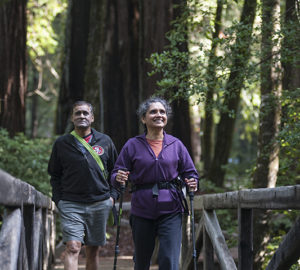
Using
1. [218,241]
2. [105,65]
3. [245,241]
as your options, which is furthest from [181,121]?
[245,241]

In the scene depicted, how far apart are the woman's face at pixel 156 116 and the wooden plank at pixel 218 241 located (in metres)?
1.22

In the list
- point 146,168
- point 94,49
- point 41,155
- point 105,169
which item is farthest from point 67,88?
point 146,168

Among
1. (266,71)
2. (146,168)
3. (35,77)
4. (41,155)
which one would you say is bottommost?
(146,168)

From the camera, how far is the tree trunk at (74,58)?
1734 centimetres

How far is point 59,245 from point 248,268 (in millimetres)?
8745

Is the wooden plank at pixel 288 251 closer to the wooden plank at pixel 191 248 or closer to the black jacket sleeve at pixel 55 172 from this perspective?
the wooden plank at pixel 191 248

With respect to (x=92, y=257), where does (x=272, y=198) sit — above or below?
above

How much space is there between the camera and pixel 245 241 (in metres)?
4.97

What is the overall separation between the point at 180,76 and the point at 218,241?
112 inches

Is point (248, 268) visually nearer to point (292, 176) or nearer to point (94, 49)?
point (292, 176)

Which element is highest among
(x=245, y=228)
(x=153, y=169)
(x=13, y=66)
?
(x=13, y=66)

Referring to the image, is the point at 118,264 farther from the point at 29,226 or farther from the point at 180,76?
the point at 29,226

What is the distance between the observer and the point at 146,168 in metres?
5.32

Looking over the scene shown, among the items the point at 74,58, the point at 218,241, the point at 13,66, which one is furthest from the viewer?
the point at 74,58
